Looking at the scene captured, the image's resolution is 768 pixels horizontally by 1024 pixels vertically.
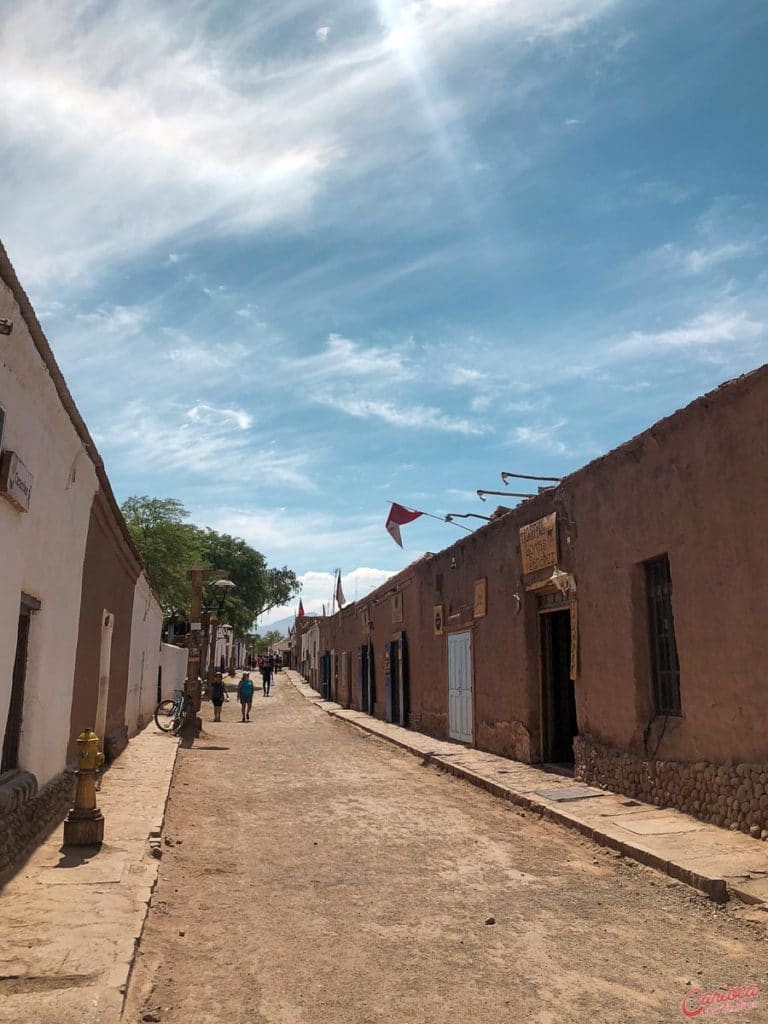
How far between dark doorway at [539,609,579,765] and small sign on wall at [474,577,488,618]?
75.0 inches

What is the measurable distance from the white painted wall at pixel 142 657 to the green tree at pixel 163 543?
11.2 metres

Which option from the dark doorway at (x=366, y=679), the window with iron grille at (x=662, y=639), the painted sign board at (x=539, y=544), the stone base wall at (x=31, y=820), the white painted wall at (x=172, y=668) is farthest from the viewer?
the white painted wall at (x=172, y=668)

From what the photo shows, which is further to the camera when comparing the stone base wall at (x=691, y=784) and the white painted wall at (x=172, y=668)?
the white painted wall at (x=172, y=668)

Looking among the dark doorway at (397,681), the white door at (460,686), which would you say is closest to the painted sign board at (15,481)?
the white door at (460,686)

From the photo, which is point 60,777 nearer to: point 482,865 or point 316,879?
point 316,879

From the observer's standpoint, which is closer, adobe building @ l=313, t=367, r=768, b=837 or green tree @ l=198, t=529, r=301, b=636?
adobe building @ l=313, t=367, r=768, b=837

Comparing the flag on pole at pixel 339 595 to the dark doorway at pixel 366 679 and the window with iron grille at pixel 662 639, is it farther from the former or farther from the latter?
the window with iron grille at pixel 662 639

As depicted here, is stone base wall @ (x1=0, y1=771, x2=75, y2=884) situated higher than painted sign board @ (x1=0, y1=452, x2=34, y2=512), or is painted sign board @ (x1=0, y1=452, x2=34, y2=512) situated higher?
painted sign board @ (x1=0, y1=452, x2=34, y2=512)

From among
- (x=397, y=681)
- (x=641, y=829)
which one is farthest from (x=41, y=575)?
(x=397, y=681)

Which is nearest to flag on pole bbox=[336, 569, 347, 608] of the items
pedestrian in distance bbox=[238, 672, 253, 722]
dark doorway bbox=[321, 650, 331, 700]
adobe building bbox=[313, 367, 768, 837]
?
dark doorway bbox=[321, 650, 331, 700]

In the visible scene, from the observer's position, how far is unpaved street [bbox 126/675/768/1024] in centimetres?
378

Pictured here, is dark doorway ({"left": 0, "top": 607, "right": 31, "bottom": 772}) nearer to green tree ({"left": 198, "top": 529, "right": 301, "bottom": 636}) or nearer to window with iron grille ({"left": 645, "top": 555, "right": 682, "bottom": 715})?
window with iron grille ({"left": 645, "top": 555, "right": 682, "bottom": 715})

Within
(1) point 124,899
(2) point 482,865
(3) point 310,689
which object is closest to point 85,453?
(1) point 124,899

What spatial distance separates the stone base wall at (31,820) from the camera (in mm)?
5418
